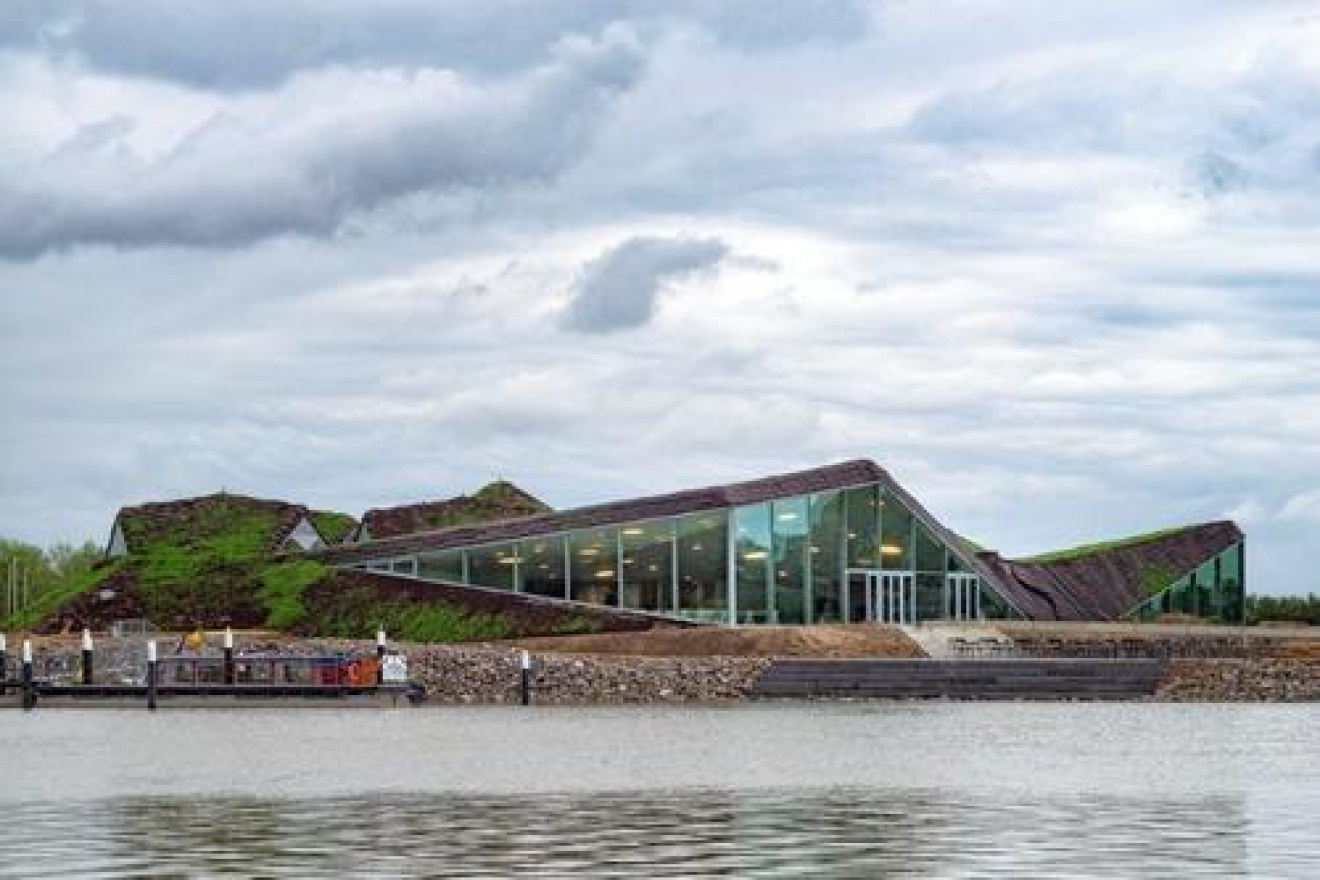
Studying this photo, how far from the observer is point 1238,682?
5784 centimetres

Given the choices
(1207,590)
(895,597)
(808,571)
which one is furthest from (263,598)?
(1207,590)

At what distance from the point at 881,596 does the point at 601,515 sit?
34.5ft

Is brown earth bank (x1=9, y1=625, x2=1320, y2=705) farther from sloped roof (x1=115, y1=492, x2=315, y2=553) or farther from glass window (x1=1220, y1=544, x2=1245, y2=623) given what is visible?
glass window (x1=1220, y1=544, x2=1245, y2=623)

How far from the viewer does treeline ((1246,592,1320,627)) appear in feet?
289

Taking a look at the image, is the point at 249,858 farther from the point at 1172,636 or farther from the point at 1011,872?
the point at 1172,636

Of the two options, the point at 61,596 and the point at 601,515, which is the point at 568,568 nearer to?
the point at 601,515

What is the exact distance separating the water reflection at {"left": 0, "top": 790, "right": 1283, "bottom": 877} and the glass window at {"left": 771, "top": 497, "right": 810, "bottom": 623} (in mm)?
43425

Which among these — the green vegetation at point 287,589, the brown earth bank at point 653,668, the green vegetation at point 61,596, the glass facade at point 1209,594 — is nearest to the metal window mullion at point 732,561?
the brown earth bank at point 653,668

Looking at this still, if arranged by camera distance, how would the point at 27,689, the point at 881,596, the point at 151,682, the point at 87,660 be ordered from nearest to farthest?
the point at 151,682
the point at 27,689
the point at 87,660
the point at 881,596

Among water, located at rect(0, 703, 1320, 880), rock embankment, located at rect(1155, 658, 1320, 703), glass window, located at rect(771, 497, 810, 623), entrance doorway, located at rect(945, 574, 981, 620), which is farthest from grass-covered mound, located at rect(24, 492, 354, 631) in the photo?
water, located at rect(0, 703, 1320, 880)

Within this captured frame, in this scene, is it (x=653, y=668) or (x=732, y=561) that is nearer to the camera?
(x=653, y=668)

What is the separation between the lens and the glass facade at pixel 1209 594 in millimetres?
88250

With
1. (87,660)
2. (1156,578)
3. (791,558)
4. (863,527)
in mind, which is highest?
(863,527)

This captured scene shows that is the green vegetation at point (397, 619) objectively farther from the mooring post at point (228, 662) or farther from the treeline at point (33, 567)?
the treeline at point (33, 567)
